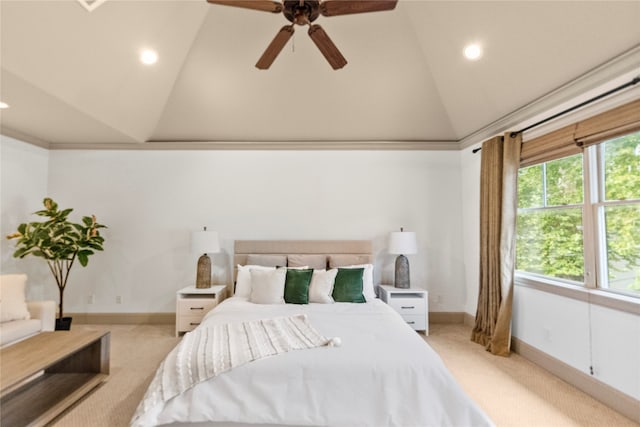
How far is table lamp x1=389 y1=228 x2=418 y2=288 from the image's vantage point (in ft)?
13.4

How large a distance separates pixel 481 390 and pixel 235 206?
3.56m

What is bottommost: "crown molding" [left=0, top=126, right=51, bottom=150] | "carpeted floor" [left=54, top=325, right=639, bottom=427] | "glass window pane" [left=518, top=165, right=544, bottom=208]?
"carpeted floor" [left=54, top=325, right=639, bottom=427]

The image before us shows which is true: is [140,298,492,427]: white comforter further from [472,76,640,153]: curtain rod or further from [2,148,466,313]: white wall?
[2,148,466,313]: white wall

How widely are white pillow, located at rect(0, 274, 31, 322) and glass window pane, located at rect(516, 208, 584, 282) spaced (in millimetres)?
4989

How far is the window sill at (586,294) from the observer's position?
2.30 metres

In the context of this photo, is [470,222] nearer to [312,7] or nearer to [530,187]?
[530,187]

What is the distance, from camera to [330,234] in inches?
177

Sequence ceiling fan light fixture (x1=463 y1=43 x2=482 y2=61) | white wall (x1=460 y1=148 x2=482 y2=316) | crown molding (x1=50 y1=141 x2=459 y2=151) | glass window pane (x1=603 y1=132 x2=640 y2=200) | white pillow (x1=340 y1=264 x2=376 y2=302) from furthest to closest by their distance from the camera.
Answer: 1. crown molding (x1=50 y1=141 x2=459 y2=151)
2. white wall (x1=460 y1=148 x2=482 y2=316)
3. white pillow (x1=340 y1=264 x2=376 y2=302)
4. ceiling fan light fixture (x1=463 y1=43 x2=482 y2=61)
5. glass window pane (x1=603 y1=132 x2=640 y2=200)

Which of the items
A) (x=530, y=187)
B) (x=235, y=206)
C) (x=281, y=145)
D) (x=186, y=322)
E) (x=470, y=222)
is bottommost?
(x=186, y=322)

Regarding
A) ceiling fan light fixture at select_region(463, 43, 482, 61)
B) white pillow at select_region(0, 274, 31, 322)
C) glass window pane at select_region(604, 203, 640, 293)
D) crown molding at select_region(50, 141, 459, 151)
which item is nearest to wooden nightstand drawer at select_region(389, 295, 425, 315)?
glass window pane at select_region(604, 203, 640, 293)

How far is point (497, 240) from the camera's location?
11.6 feet

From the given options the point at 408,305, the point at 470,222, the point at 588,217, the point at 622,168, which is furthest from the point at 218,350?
the point at 470,222

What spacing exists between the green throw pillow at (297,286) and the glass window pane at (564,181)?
2672mm

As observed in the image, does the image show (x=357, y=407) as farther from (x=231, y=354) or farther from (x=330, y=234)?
(x=330, y=234)
